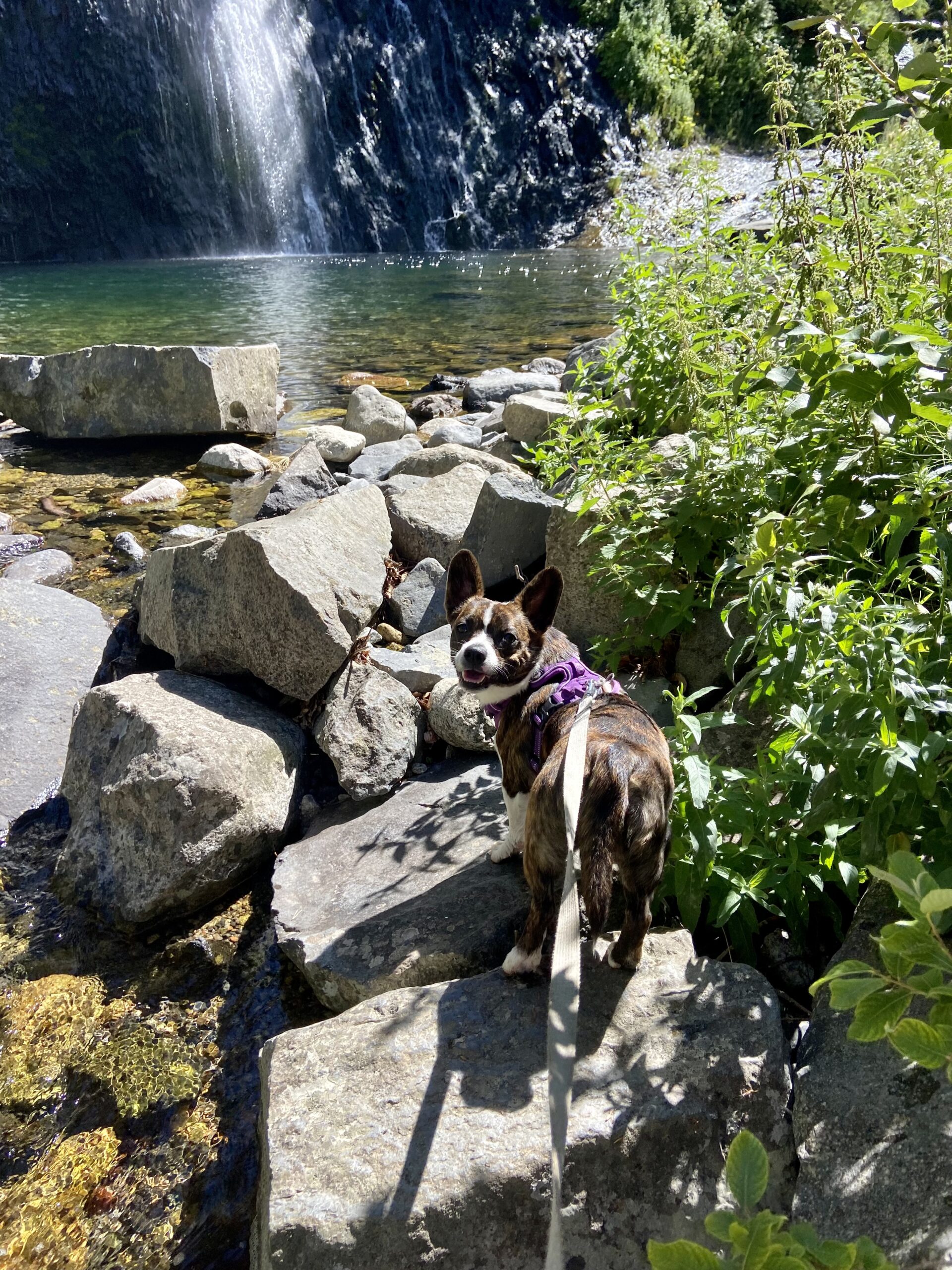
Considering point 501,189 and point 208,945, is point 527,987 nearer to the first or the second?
point 208,945

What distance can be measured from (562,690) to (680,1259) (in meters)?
2.24

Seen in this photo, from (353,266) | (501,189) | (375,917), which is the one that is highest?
(501,189)

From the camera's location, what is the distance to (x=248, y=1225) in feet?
8.82

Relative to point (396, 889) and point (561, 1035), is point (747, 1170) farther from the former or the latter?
point (396, 889)

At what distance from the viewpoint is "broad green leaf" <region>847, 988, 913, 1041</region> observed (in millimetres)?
1229

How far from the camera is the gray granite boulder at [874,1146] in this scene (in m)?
1.85

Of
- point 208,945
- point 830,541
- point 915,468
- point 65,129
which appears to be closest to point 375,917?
point 208,945

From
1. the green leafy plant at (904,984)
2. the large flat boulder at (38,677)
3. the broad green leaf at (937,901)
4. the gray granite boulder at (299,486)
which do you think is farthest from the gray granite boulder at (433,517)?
the broad green leaf at (937,901)

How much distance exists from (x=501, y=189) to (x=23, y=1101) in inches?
1719

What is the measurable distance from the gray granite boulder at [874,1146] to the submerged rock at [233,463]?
8.67 m

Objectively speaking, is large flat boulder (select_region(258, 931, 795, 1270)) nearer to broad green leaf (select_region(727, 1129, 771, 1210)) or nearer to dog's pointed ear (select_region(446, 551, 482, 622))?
broad green leaf (select_region(727, 1129, 771, 1210))

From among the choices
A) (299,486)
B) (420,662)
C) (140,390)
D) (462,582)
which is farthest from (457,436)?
(462,582)

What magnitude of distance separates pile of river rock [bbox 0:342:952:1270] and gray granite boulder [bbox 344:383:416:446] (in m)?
3.05

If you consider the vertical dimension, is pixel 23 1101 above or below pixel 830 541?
below
